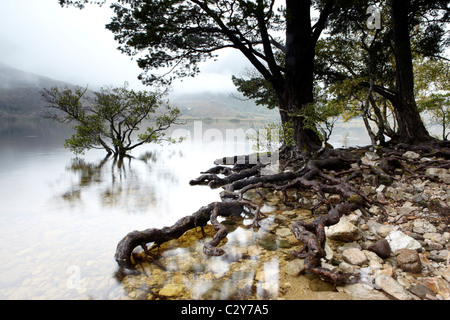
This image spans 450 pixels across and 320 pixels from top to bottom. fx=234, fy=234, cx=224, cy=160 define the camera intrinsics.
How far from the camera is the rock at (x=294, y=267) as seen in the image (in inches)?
143

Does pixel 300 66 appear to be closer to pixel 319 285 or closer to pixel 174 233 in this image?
pixel 174 233

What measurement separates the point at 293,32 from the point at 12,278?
13360mm

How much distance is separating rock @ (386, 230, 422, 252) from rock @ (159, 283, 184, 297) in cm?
350

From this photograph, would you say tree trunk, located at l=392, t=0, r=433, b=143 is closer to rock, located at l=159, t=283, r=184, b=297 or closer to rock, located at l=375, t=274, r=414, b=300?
rock, located at l=375, t=274, r=414, b=300

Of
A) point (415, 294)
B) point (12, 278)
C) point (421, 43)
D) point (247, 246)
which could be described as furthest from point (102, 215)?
point (421, 43)

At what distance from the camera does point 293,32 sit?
1169cm

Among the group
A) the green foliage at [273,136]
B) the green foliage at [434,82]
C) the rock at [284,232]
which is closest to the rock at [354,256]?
the rock at [284,232]

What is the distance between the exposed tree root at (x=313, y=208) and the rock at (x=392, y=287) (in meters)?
0.32

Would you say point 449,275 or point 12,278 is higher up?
point 449,275

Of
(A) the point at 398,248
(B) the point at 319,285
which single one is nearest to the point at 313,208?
(A) the point at 398,248

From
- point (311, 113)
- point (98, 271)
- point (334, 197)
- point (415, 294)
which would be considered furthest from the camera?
point (311, 113)

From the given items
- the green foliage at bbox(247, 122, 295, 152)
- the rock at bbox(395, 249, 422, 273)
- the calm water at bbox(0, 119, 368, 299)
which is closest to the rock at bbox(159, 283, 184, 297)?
the calm water at bbox(0, 119, 368, 299)

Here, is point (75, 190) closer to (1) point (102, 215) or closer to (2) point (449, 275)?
(1) point (102, 215)

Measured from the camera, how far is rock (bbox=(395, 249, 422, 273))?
3336 millimetres
